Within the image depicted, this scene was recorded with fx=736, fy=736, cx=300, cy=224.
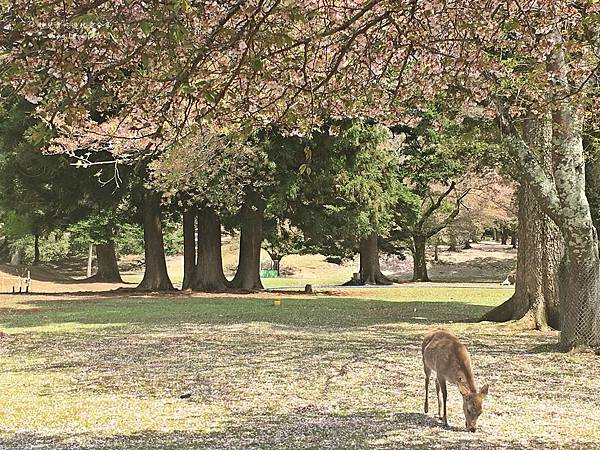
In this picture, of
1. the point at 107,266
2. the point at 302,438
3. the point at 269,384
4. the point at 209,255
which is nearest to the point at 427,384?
the point at 302,438

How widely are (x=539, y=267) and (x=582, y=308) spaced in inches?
156

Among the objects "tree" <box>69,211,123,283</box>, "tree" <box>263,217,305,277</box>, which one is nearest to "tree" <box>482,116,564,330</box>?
"tree" <box>263,217,305,277</box>

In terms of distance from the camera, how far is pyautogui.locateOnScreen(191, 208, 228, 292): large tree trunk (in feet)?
97.8

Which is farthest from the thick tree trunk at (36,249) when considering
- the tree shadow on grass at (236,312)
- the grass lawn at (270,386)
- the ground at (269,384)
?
the grass lawn at (270,386)

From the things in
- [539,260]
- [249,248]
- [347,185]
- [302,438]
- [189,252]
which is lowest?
[302,438]

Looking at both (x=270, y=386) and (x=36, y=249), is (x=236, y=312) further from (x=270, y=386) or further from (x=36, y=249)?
(x=36, y=249)

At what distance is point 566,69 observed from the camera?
10.6m

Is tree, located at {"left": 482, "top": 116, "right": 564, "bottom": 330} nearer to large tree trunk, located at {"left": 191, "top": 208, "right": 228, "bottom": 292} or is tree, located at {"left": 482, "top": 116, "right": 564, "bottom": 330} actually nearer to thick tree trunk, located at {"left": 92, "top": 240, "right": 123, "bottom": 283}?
large tree trunk, located at {"left": 191, "top": 208, "right": 228, "bottom": 292}

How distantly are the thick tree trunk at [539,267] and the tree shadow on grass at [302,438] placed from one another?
9.31 m

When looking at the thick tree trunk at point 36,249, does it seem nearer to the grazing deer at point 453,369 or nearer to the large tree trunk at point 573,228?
the large tree trunk at point 573,228

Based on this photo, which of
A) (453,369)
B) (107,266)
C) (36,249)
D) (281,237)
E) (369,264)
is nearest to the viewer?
(453,369)

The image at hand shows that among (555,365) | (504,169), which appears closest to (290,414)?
(555,365)

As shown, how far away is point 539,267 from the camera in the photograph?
15852 millimetres

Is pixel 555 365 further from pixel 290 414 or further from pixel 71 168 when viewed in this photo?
pixel 71 168
